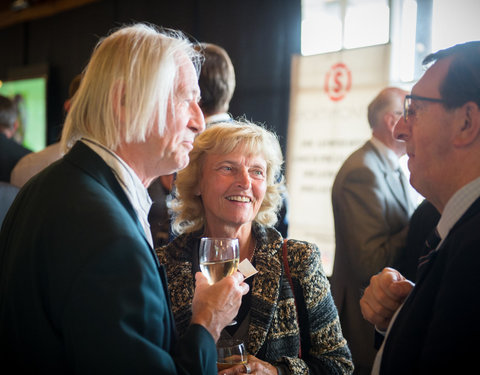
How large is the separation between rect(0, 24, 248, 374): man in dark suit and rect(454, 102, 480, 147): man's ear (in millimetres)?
711

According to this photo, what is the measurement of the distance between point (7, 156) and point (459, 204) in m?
2.79

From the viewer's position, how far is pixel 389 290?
4.86 feet

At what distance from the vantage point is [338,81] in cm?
471

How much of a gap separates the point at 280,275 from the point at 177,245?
465mm

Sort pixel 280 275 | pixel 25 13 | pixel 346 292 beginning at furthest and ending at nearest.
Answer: pixel 25 13, pixel 346 292, pixel 280 275

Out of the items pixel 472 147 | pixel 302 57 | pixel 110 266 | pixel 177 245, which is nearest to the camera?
pixel 110 266

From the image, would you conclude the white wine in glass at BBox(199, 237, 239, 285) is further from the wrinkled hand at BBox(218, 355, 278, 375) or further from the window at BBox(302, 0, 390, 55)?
the window at BBox(302, 0, 390, 55)

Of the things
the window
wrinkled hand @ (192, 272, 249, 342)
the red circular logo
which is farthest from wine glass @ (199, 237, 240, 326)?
the window

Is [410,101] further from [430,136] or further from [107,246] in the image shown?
[107,246]

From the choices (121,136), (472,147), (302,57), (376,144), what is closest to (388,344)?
(472,147)

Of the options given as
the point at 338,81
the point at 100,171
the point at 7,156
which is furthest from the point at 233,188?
the point at 338,81

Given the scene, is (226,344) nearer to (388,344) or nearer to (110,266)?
(388,344)

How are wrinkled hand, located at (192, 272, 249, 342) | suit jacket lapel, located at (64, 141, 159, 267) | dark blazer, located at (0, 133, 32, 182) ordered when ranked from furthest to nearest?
1. dark blazer, located at (0, 133, 32, 182)
2. wrinkled hand, located at (192, 272, 249, 342)
3. suit jacket lapel, located at (64, 141, 159, 267)

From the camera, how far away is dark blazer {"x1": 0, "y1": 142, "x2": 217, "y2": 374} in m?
0.96
